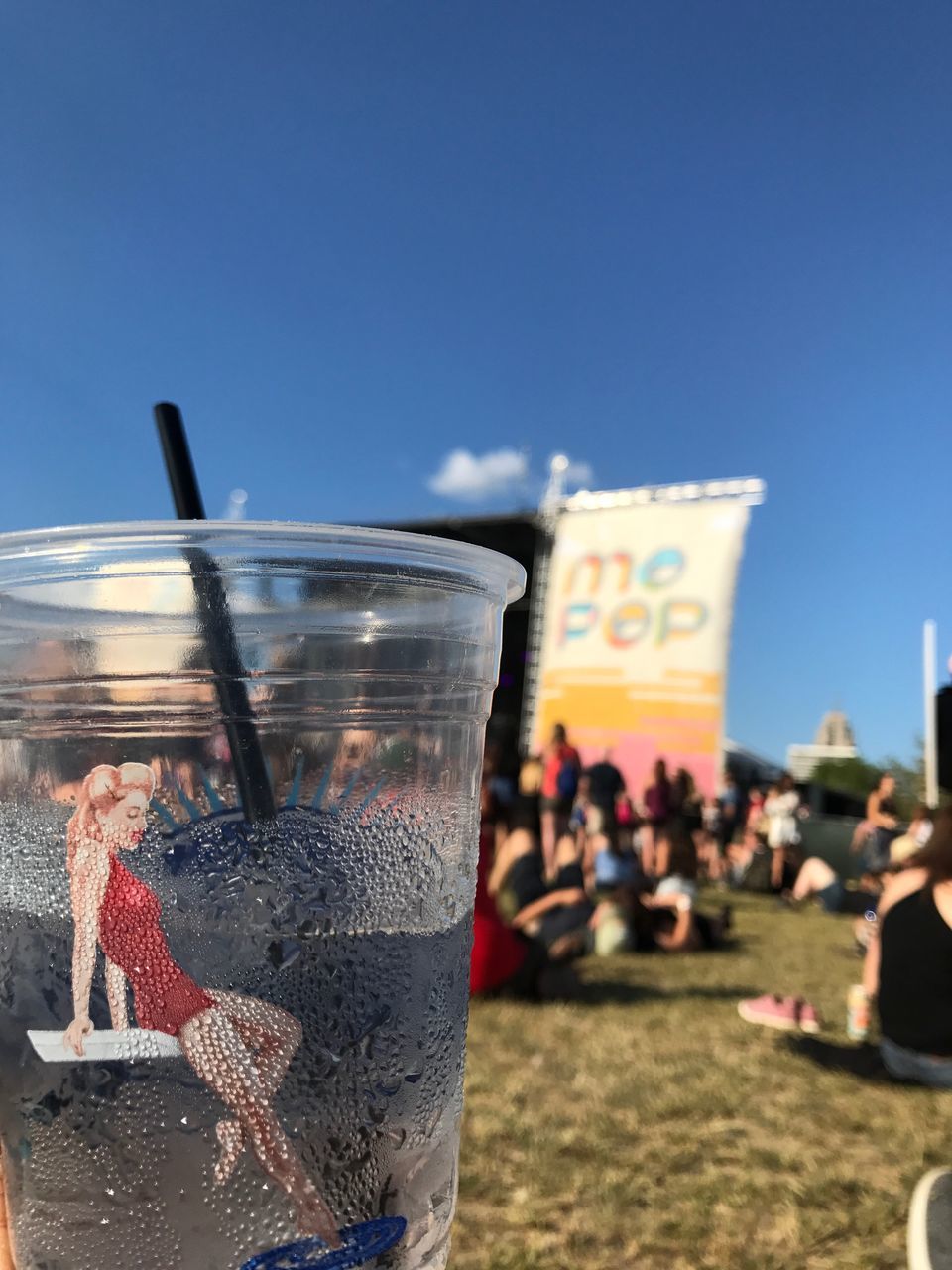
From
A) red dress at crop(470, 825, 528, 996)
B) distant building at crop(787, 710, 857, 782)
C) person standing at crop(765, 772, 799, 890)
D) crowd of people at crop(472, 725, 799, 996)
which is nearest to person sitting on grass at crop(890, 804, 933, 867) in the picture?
crowd of people at crop(472, 725, 799, 996)

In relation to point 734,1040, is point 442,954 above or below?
above

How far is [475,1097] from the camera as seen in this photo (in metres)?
3.25

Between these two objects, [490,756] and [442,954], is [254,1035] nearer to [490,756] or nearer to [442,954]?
[442,954]

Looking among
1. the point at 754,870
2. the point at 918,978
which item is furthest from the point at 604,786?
the point at 918,978

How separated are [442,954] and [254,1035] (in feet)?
0.50

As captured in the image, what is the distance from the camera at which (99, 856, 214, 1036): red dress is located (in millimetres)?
606

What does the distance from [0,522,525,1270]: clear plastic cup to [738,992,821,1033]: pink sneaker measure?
398cm

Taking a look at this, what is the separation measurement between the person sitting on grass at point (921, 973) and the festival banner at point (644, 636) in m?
5.21

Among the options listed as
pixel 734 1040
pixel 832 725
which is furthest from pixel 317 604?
pixel 832 725

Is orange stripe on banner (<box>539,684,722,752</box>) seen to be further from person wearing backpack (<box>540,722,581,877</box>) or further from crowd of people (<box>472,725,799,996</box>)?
person wearing backpack (<box>540,722,581,877</box>)

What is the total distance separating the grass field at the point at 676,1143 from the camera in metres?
2.42

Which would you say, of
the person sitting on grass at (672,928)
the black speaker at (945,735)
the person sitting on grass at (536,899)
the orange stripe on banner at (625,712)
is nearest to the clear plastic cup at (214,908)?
the person sitting on grass at (536,899)

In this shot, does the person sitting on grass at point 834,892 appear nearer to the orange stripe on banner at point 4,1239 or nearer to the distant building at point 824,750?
the orange stripe on banner at point 4,1239

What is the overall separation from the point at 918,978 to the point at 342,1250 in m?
3.44
